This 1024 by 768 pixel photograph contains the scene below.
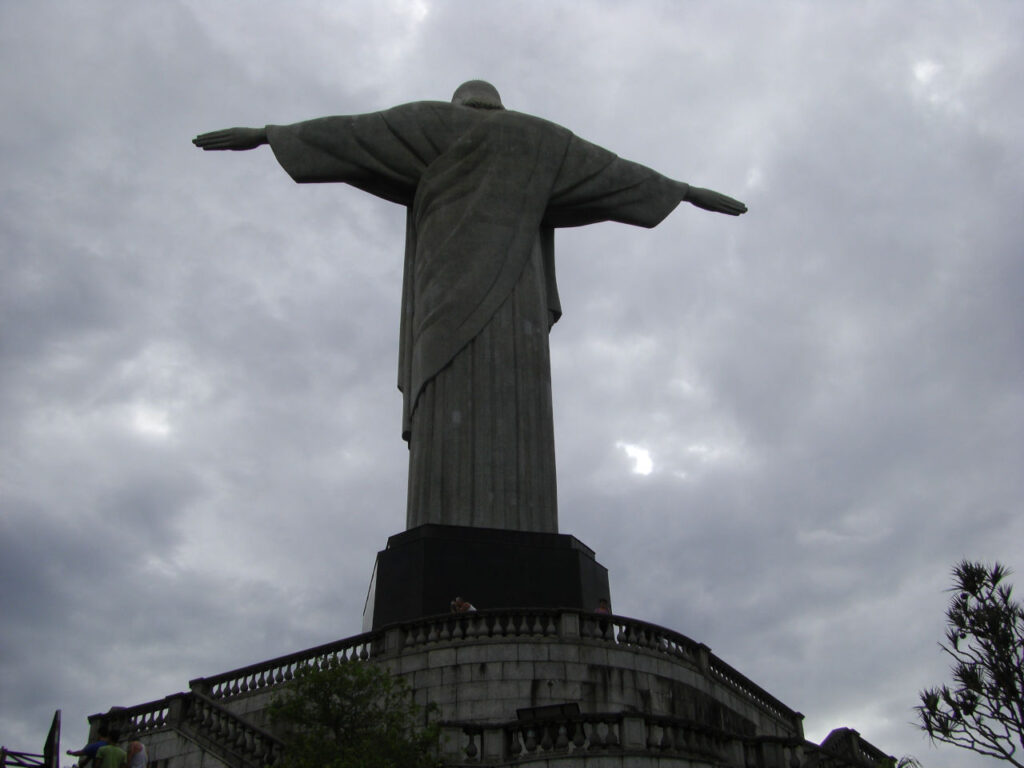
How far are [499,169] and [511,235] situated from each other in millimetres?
1550

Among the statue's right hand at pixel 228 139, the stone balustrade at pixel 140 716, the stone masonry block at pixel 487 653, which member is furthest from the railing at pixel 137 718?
the statue's right hand at pixel 228 139

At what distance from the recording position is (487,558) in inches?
822

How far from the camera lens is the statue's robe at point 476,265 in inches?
906

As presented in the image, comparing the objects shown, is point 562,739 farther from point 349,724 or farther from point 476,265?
point 476,265

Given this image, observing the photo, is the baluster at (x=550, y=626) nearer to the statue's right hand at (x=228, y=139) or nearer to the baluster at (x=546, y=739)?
the baluster at (x=546, y=739)

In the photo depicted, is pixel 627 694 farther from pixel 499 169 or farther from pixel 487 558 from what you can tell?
pixel 499 169

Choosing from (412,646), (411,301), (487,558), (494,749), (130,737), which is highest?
(411,301)

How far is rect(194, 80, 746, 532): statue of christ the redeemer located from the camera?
23047 millimetres

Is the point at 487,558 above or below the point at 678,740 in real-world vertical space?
above

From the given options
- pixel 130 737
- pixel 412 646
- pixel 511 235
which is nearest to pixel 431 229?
pixel 511 235

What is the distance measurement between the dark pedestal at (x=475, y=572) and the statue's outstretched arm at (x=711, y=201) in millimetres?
10373

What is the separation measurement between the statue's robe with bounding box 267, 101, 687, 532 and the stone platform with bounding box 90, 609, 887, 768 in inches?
179

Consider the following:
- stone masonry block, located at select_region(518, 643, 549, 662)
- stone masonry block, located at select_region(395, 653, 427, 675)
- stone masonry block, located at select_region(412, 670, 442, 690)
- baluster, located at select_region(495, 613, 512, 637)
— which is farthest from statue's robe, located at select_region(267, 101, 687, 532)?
stone masonry block, located at select_region(412, 670, 442, 690)

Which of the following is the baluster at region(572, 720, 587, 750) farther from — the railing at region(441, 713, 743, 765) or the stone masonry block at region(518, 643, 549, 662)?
the stone masonry block at region(518, 643, 549, 662)
